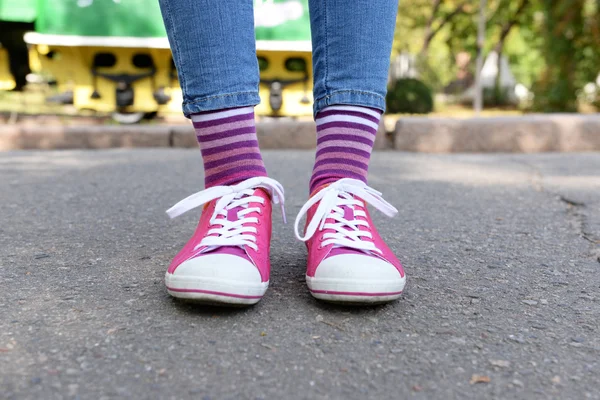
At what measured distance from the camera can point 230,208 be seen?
36.7 inches

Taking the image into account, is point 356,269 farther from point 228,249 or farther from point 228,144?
point 228,144

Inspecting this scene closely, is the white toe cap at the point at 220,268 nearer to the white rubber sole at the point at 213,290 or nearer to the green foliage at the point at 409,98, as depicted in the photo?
the white rubber sole at the point at 213,290

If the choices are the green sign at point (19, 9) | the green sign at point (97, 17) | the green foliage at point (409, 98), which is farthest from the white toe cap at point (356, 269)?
the green foliage at point (409, 98)

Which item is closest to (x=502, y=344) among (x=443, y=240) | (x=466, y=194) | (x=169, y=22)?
(x=443, y=240)

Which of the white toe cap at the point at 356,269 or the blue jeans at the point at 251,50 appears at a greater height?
the blue jeans at the point at 251,50

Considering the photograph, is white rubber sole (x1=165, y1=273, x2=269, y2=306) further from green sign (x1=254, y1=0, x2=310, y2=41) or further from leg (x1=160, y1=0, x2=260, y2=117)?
green sign (x1=254, y1=0, x2=310, y2=41)

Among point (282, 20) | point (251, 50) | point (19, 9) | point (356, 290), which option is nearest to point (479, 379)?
point (356, 290)

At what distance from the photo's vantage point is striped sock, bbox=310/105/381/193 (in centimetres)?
99

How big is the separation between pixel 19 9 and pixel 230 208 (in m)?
3.63

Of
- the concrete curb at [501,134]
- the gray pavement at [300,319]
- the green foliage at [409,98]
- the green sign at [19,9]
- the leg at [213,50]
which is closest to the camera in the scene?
the gray pavement at [300,319]

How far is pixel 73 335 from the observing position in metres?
0.75

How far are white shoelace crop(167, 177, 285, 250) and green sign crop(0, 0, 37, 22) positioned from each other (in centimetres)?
352

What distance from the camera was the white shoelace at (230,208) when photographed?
0.88m

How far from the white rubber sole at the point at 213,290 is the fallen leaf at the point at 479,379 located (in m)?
0.31
